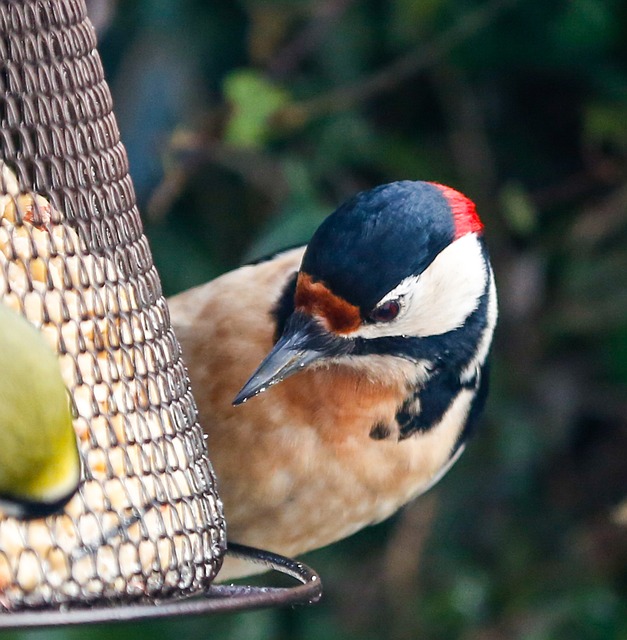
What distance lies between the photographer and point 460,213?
2088mm

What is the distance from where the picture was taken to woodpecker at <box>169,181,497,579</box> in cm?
196

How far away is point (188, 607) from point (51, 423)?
265 mm

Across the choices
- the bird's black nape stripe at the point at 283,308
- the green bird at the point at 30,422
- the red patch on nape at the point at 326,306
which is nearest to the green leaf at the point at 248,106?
the bird's black nape stripe at the point at 283,308

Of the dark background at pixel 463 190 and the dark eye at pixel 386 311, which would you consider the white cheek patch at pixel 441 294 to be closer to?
the dark eye at pixel 386 311

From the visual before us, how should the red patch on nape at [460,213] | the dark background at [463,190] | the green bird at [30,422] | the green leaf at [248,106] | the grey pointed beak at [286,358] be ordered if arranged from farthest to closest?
the dark background at [463,190] < the green leaf at [248,106] < the red patch on nape at [460,213] < the grey pointed beak at [286,358] < the green bird at [30,422]

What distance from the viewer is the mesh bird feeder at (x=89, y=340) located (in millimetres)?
1636

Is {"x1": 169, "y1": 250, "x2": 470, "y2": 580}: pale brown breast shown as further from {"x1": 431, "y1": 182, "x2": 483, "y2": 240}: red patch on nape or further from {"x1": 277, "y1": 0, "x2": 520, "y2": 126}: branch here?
{"x1": 277, "y1": 0, "x2": 520, "y2": 126}: branch

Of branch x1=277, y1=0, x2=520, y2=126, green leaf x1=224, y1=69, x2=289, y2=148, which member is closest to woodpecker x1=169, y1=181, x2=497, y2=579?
green leaf x1=224, y1=69, x2=289, y2=148

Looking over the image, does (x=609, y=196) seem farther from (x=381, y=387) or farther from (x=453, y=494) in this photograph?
(x=381, y=387)

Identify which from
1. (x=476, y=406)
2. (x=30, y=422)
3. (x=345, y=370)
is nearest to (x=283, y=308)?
(x=345, y=370)

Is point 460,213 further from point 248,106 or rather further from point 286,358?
point 248,106

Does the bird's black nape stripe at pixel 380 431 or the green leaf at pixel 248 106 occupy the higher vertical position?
the green leaf at pixel 248 106

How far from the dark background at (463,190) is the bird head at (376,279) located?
0.81 meters

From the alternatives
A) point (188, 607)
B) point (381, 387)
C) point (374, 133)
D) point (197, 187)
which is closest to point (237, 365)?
point (381, 387)
